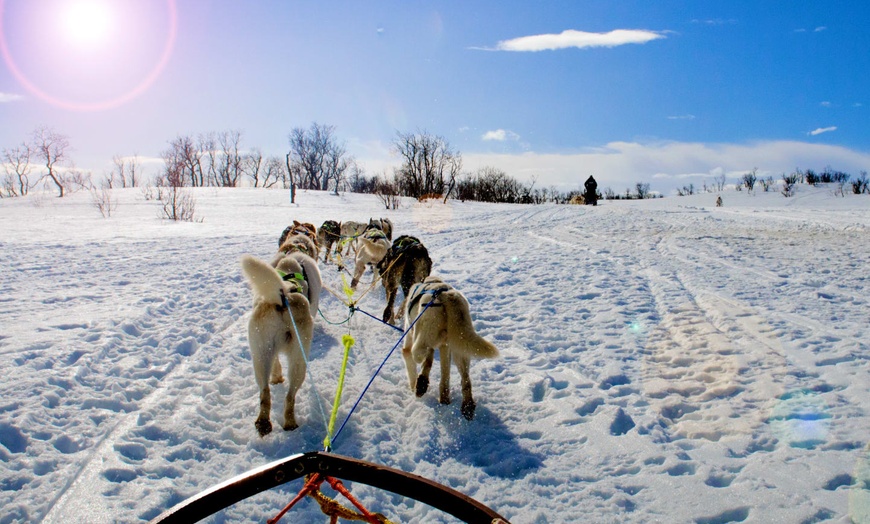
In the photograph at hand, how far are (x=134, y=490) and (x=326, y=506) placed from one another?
189cm

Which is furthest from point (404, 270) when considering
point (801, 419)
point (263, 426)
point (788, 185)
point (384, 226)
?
point (788, 185)

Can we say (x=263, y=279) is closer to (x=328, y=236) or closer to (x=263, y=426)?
(x=263, y=426)

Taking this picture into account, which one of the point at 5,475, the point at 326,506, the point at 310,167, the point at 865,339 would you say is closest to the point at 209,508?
the point at 326,506

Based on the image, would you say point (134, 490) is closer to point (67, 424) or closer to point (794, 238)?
point (67, 424)

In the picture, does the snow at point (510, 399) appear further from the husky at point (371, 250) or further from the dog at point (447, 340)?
the husky at point (371, 250)

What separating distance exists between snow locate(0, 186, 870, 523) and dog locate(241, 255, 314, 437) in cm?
23

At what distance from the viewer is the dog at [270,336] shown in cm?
345

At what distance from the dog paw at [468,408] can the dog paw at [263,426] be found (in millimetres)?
1490

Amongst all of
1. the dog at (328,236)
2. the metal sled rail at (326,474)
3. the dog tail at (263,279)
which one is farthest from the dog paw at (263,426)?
the dog at (328,236)

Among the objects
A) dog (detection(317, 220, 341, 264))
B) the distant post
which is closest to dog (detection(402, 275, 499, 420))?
dog (detection(317, 220, 341, 264))

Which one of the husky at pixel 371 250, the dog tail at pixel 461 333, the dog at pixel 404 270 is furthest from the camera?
the husky at pixel 371 250

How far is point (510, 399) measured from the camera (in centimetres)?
421

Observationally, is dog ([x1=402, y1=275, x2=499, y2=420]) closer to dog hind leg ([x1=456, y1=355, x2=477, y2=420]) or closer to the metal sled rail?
dog hind leg ([x1=456, y1=355, x2=477, y2=420])

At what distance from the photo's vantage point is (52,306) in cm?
621
